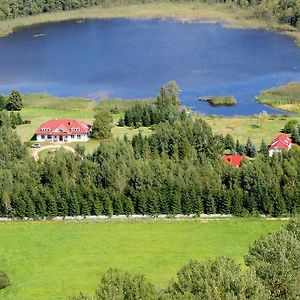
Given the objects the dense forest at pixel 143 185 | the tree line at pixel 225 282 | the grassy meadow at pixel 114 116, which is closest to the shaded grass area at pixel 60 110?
the grassy meadow at pixel 114 116

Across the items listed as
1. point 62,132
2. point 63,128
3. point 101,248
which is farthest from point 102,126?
point 101,248

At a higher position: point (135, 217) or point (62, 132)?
point (135, 217)

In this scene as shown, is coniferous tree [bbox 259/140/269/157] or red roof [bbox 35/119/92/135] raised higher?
coniferous tree [bbox 259/140/269/157]

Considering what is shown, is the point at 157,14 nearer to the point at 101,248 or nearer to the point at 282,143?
the point at 282,143

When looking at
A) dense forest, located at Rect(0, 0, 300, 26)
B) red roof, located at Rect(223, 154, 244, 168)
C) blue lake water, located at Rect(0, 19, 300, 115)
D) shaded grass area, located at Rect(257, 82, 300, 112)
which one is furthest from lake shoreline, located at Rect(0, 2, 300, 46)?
red roof, located at Rect(223, 154, 244, 168)

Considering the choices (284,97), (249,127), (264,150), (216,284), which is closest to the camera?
(216,284)

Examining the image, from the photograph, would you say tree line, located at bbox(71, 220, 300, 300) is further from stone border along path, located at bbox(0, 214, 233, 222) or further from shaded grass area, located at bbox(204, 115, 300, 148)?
shaded grass area, located at bbox(204, 115, 300, 148)

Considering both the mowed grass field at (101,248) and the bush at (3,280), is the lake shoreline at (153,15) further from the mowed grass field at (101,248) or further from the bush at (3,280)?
the bush at (3,280)
